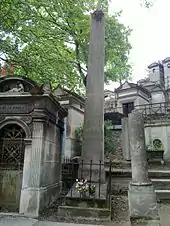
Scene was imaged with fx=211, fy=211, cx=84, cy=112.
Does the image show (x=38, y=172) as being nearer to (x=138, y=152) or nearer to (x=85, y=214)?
(x=85, y=214)

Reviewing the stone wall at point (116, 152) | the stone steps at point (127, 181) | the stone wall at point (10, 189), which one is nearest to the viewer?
the stone wall at point (10, 189)

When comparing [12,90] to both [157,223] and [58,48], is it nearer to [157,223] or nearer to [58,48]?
[157,223]

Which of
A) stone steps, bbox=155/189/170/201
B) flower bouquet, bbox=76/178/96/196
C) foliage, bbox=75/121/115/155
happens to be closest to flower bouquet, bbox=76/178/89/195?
flower bouquet, bbox=76/178/96/196

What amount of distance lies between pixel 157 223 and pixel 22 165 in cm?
384

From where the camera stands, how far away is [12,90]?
6.74 m

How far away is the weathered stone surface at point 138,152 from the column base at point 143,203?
0.16 m

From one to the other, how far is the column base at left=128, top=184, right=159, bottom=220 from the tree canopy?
963 centimetres

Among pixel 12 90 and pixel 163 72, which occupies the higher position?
pixel 163 72

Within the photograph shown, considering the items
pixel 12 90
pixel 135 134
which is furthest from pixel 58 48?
pixel 135 134

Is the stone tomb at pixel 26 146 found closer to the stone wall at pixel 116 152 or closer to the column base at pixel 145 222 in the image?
the column base at pixel 145 222

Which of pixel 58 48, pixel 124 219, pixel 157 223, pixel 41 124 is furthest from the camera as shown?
pixel 58 48

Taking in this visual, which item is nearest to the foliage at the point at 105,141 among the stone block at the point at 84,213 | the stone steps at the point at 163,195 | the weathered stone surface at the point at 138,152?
the stone steps at the point at 163,195

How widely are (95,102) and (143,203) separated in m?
4.24

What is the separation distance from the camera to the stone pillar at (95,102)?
7555 millimetres
